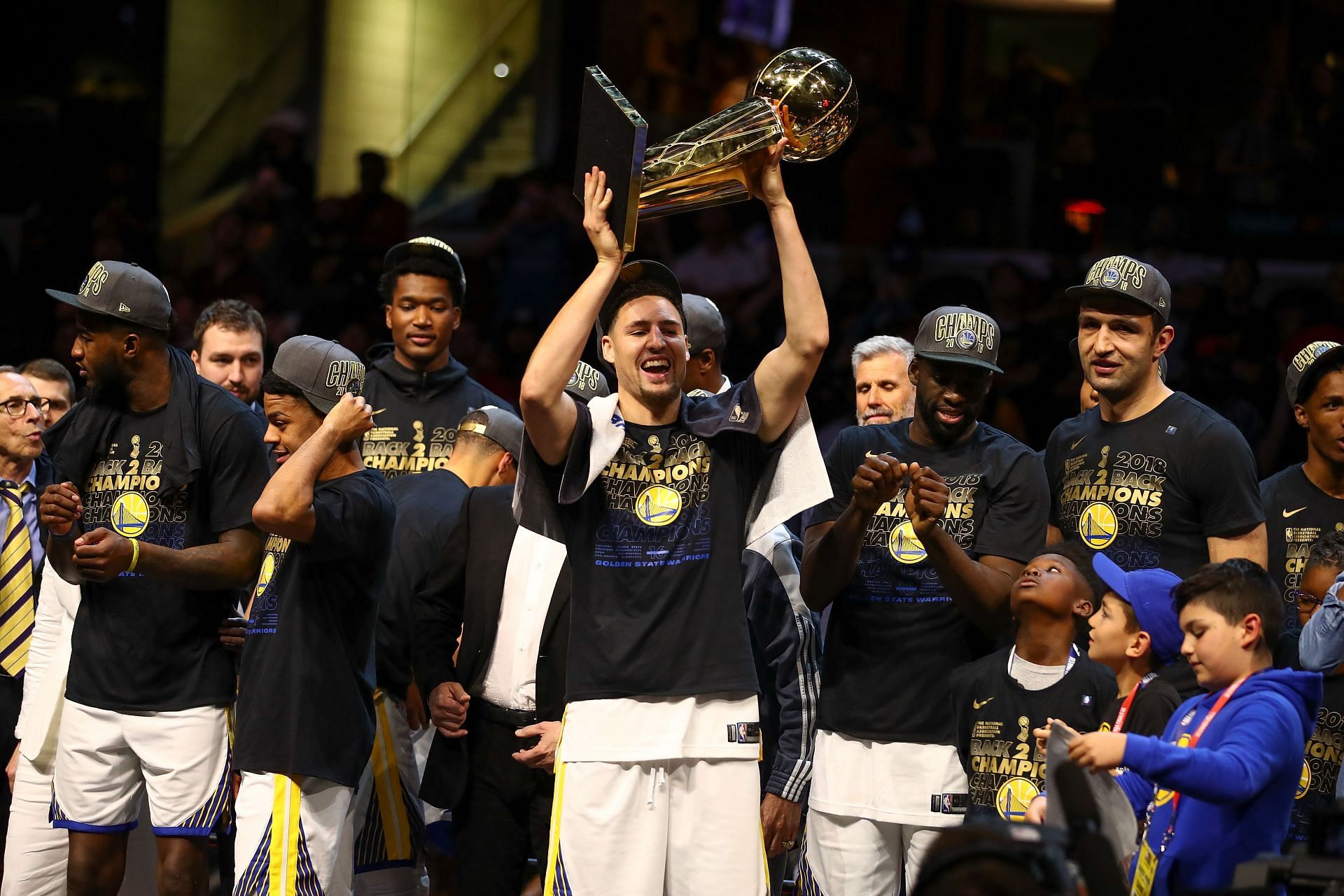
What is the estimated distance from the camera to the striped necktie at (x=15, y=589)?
5.71m

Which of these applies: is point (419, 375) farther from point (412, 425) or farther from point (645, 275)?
point (645, 275)

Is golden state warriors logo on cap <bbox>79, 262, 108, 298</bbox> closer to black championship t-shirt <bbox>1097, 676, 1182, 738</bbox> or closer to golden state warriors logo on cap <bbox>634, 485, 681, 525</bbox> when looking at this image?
golden state warriors logo on cap <bbox>634, 485, 681, 525</bbox>

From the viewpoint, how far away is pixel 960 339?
14.8 feet

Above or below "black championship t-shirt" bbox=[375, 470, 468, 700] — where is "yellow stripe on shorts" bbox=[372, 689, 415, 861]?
below

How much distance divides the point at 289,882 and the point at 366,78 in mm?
10591

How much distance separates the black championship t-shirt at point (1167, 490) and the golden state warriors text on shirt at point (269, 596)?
2209 millimetres

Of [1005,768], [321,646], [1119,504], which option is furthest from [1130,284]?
[321,646]

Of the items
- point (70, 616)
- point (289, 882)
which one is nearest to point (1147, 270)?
point (289, 882)

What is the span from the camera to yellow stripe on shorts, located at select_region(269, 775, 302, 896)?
4289mm

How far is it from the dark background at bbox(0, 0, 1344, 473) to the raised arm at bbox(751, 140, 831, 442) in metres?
5.09

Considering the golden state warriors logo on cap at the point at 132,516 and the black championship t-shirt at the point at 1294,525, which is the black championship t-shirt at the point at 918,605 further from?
the golden state warriors logo on cap at the point at 132,516

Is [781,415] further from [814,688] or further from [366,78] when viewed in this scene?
[366,78]

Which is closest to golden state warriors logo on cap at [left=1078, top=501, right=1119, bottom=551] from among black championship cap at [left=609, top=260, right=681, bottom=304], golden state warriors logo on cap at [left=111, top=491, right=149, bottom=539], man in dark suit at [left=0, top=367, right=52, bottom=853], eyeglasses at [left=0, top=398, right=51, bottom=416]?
black championship cap at [left=609, top=260, right=681, bottom=304]

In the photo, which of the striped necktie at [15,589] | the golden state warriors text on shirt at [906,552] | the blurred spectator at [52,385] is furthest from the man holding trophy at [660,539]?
the blurred spectator at [52,385]
